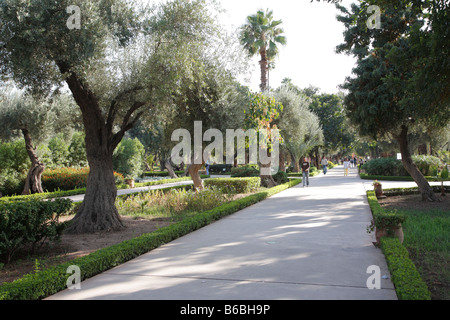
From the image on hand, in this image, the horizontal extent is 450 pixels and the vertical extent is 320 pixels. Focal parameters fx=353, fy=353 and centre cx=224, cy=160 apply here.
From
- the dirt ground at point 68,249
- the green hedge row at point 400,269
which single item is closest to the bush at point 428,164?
the green hedge row at point 400,269

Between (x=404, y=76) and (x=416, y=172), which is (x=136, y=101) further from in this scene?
(x=416, y=172)

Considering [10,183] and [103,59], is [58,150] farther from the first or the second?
[103,59]

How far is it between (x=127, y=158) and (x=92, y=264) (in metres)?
22.6

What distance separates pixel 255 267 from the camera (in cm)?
502

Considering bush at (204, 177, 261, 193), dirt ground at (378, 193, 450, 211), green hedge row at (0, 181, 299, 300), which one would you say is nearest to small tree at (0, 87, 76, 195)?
bush at (204, 177, 261, 193)

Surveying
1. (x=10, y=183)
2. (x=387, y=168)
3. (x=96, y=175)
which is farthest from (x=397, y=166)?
(x=10, y=183)

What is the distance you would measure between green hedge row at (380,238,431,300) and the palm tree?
19117 mm

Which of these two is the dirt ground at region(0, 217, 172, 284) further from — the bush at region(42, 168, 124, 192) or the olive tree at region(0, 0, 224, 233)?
Answer: the bush at region(42, 168, 124, 192)

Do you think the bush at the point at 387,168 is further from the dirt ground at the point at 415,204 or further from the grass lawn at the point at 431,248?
the grass lawn at the point at 431,248

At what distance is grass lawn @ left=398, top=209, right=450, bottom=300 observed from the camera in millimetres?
4357

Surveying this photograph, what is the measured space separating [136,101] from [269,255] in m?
4.91

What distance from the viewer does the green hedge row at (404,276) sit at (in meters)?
3.61

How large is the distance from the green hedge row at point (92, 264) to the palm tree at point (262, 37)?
57.4ft
